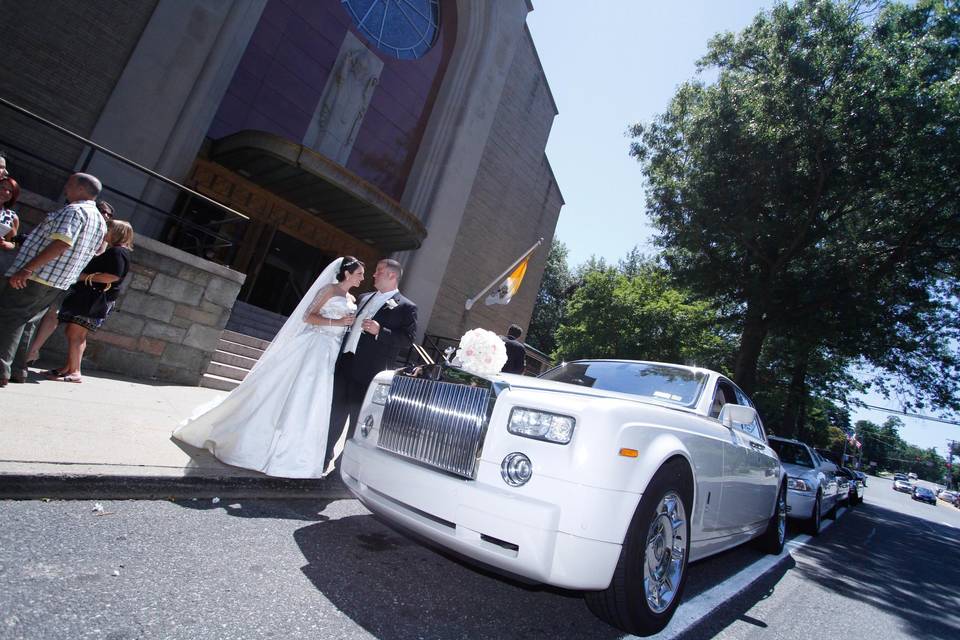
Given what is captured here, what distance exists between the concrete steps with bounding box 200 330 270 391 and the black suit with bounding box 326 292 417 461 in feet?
9.30

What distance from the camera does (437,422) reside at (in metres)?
2.68

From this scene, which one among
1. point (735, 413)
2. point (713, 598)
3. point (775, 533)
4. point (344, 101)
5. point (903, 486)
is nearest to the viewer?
point (713, 598)

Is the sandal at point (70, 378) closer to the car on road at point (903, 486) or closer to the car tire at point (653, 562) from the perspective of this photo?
the car tire at point (653, 562)

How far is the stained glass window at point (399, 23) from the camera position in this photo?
46.0ft

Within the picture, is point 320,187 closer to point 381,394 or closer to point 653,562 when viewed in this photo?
point 381,394

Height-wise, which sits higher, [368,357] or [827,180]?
[827,180]

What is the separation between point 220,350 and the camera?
23.7ft

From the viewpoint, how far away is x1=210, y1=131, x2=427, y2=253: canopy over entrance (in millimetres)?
10680

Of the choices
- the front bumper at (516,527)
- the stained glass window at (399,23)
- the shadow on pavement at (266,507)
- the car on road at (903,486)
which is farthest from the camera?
the car on road at (903,486)

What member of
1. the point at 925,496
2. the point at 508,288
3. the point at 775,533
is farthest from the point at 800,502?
the point at 925,496

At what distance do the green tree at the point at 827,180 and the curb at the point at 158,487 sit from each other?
42.9 feet

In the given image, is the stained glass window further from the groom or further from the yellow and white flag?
the groom

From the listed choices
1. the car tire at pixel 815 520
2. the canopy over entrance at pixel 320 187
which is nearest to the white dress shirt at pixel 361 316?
the car tire at pixel 815 520

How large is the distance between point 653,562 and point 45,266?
497 cm
